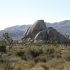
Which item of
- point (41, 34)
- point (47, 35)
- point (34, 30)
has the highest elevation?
point (34, 30)

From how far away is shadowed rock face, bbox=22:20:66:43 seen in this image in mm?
103688

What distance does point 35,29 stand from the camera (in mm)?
114688

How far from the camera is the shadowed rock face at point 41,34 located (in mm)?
103688

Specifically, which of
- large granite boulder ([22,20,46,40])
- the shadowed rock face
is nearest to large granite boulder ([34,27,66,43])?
the shadowed rock face

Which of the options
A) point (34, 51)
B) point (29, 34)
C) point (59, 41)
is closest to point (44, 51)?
point (34, 51)

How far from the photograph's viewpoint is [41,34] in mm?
106062

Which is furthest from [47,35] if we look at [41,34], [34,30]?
[34,30]

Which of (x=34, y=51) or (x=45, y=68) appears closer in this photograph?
(x=45, y=68)

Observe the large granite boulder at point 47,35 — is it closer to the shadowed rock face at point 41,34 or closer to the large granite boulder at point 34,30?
the shadowed rock face at point 41,34

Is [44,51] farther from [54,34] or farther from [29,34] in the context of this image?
[29,34]

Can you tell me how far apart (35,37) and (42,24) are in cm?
1194

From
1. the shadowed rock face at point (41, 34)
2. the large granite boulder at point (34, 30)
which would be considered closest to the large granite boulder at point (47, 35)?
the shadowed rock face at point (41, 34)

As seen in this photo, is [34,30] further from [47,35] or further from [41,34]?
[47,35]

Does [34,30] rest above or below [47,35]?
above
